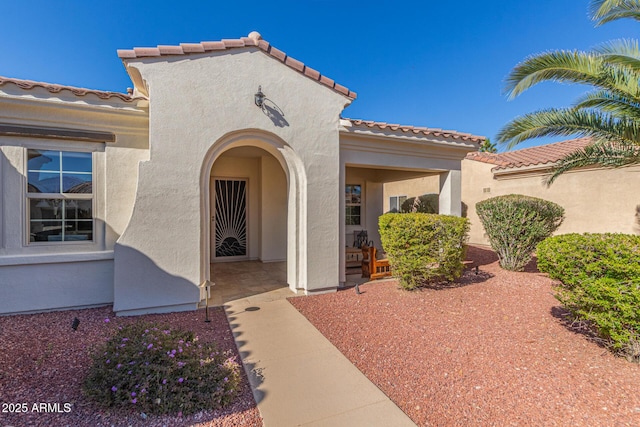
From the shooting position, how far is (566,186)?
13.0 meters

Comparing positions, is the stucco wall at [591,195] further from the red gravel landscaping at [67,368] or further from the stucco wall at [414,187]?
the red gravel landscaping at [67,368]

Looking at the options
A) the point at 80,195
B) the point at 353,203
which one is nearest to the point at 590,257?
the point at 80,195

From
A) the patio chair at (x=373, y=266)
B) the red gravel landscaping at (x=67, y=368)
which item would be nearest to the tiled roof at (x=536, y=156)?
the patio chair at (x=373, y=266)

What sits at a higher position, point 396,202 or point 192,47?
point 192,47

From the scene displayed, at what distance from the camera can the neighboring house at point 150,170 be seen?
226 inches

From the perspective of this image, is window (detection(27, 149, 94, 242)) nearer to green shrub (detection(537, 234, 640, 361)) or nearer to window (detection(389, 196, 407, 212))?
green shrub (detection(537, 234, 640, 361))

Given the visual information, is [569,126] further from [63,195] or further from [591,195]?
[63,195]

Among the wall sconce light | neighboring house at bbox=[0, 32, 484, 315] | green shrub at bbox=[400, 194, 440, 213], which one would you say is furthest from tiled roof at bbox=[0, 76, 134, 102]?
green shrub at bbox=[400, 194, 440, 213]

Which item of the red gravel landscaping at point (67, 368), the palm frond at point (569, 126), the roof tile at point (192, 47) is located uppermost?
the roof tile at point (192, 47)

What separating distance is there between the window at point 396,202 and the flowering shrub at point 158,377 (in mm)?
15983

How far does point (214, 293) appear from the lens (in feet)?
24.2

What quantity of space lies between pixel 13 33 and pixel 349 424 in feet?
39.4

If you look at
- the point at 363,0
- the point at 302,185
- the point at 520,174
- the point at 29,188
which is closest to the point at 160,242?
the point at 29,188

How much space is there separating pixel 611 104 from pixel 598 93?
40 cm
